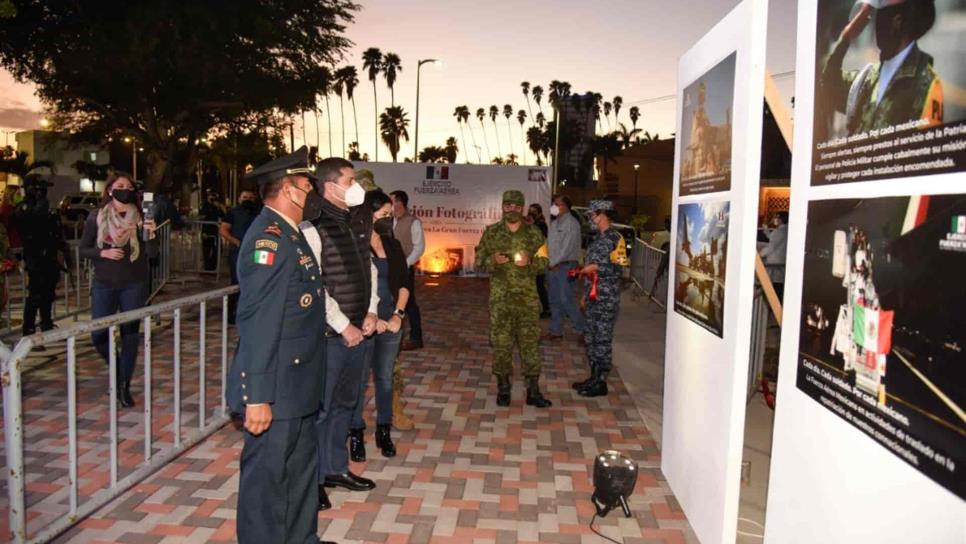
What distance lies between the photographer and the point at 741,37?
3.25 m

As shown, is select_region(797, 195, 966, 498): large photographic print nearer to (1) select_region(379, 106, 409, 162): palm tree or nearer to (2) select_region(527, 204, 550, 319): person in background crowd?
(2) select_region(527, 204, 550, 319): person in background crowd

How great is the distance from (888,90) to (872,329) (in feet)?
2.44

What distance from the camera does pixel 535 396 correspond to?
21.2 feet

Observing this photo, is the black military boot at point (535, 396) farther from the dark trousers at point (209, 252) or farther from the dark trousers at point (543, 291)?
the dark trousers at point (209, 252)

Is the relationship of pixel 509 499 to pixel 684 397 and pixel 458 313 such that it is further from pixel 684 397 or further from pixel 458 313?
pixel 458 313

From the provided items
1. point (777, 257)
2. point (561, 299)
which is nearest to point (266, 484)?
point (561, 299)

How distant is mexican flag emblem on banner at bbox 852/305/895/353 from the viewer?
6.81 feet

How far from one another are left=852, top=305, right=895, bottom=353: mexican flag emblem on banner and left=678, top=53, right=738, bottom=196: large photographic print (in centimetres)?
132

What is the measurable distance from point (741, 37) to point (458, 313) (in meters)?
8.93

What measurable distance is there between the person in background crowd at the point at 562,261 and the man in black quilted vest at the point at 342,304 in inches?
200

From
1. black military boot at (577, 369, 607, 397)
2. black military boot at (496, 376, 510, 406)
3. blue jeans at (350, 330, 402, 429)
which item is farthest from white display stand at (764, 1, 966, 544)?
black military boot at (577, 369, 607, 397)

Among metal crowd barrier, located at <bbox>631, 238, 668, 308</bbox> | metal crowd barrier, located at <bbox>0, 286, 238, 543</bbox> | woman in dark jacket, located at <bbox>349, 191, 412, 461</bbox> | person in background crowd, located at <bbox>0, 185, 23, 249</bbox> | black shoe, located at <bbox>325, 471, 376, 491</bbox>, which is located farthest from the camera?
metal crowd barrier, located at <bbox>631, 238, 668, 308</bbox>

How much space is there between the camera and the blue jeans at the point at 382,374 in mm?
5000

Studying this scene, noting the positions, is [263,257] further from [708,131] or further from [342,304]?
[708,131]
